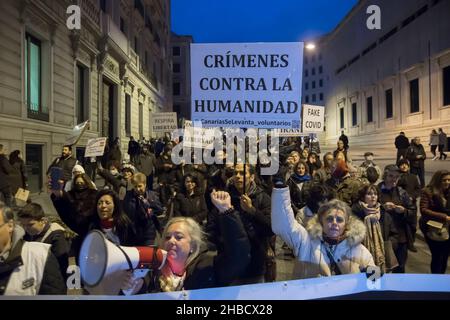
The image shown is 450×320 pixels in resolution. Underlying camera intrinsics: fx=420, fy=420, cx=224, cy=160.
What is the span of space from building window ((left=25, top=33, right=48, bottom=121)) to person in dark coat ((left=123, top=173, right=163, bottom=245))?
4.04m

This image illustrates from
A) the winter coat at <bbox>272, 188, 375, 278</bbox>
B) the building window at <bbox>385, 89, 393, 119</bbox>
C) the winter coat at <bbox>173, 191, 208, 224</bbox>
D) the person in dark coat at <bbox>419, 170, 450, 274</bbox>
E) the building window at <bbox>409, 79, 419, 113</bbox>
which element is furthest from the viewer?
the building window at <bbox>385, 89, 393, 119</bbox>

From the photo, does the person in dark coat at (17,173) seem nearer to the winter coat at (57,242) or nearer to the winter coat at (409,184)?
the winter coat at (57,242)

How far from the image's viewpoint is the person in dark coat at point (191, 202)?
4851mm

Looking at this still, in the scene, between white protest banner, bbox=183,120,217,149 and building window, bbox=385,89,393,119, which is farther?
building window, bbox=385,89,393,119

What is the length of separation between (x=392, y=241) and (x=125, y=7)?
1014cm

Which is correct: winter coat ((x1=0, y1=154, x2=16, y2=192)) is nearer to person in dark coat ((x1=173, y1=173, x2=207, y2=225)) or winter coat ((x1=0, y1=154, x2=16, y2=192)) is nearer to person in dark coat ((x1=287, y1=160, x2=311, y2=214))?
person in dark coat ((x1=173, y1=173, x2=207, y2=225))

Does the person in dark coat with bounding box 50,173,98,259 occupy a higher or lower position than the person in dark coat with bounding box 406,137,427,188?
lower

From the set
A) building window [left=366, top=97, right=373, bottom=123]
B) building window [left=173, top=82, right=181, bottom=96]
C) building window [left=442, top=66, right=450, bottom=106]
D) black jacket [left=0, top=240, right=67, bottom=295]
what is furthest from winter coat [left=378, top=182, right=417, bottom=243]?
building window [left=173, top=82, right=181, bottom=96]

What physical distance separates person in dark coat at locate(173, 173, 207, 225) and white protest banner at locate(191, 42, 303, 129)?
1233 mm

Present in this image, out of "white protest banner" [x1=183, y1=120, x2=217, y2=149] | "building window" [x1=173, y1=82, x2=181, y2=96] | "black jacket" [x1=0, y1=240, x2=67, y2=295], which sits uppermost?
"building window" [x1=173, y1=82, x2=181, y2=96]

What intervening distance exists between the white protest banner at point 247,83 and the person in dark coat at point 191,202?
1.23 m

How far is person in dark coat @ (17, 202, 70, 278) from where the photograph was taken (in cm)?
297

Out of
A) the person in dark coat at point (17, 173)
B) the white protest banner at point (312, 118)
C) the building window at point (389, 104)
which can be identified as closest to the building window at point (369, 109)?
the building window at point (389, 104)

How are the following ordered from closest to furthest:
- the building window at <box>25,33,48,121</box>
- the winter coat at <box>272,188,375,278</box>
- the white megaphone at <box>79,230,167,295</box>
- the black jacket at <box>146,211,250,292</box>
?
the white megaphone at <box>79,230,167,295</box>, the black jacket at <box>146,211,250,292</box>, the winter coat at <box>272,188,375,278</box>, the building window at <box>25,33,48,121</box>
